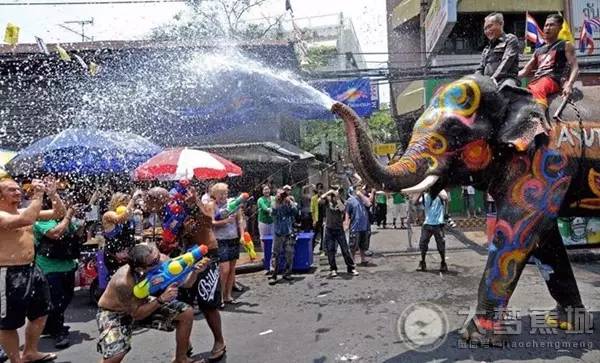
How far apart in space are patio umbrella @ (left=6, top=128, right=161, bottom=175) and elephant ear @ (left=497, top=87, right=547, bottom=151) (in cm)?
575

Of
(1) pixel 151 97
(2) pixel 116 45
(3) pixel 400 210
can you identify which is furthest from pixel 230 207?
(3) pixel 400 210

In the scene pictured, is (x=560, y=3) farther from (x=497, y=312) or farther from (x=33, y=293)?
(x=33, y=293)

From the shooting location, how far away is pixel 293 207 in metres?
8.85

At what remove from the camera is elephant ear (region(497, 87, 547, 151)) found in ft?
14.8

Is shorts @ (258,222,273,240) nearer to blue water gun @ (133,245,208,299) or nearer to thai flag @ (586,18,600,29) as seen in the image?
blue water gun @ (133,245,208,299)

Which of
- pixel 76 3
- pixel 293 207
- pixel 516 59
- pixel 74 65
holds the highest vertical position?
pixel 76 3

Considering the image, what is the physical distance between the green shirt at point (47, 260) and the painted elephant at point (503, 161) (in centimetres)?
415

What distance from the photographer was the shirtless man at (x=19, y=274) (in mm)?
4676

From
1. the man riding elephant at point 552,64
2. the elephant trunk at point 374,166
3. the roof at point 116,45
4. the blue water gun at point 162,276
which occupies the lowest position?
the blue water gun at point 162,276

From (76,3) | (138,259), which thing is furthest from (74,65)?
(138,259)

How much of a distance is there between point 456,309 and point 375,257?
494cm

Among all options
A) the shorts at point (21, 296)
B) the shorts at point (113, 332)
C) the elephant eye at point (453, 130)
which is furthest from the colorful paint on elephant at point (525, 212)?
the shorts at point (21, 296)

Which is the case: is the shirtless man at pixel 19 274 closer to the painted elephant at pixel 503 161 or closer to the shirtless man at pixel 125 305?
the shirtless man at pixel 125 305

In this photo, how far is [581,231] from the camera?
30.5 feet
